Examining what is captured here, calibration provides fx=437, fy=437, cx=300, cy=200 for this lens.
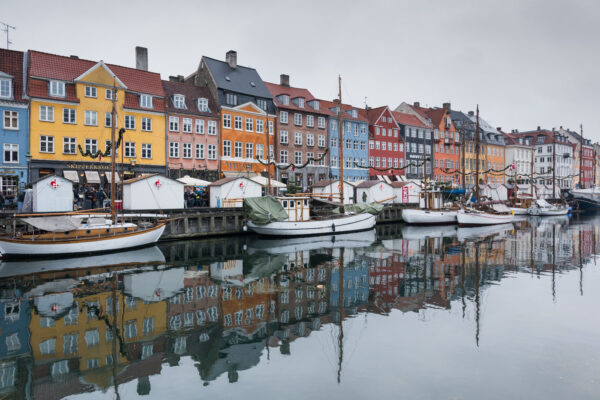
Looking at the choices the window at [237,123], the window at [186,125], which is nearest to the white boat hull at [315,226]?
the window at [186,125]

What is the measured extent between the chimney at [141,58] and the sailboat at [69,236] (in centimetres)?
2430

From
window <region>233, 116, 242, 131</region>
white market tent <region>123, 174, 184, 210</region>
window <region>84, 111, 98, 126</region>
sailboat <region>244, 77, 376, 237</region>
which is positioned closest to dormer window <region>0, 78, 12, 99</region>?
window <region>84, 111, 98, 126</region>

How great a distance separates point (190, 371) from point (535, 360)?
26.3ft

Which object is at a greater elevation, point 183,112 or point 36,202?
point 183,112

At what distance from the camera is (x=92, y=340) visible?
11508 mm

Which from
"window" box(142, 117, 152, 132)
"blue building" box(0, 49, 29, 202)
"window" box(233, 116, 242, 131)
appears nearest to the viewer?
"blue building" box(0, 49, 29, 202)

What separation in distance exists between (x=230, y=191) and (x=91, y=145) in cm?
1360

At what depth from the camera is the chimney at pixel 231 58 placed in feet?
165

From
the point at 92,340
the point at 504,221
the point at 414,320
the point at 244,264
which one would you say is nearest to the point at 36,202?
the point at 244,264

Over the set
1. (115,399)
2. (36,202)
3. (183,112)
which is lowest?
(115,399)

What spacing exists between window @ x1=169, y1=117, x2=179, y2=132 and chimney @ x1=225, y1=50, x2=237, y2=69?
11.2 m

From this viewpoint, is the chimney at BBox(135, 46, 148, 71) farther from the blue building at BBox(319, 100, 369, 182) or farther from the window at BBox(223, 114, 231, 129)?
the blue building at BBox(319, 100, 369, 182)

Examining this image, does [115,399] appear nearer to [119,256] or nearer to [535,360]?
[535,360]

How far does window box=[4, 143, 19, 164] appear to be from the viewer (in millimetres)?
34250
